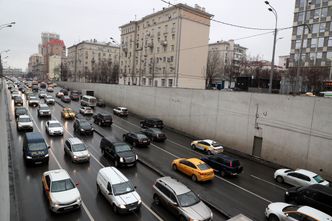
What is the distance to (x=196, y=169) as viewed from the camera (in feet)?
55.1

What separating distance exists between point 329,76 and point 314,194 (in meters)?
50.5

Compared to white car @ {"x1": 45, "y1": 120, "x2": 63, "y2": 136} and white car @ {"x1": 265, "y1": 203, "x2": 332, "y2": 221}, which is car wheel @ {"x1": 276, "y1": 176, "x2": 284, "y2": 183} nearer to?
white car @ {"x1": 265, "y1": 203, "x2": 332, "y2": 221}

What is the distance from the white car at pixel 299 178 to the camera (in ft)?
53.3

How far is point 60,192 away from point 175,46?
4621cm

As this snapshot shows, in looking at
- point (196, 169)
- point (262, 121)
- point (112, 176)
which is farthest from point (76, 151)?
point (262, 121)

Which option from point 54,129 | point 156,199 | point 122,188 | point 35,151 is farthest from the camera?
point 54,129

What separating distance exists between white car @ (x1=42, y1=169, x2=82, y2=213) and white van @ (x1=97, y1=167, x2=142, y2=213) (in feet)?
5.00

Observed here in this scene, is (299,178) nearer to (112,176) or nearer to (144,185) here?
(144,185)

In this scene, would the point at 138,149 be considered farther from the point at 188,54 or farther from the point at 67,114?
the point at 188,54

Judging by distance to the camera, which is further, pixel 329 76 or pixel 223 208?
pixel 329 76

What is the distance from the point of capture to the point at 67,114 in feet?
113

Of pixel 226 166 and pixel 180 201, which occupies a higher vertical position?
pixel 180 201

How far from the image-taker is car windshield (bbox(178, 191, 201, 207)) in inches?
458

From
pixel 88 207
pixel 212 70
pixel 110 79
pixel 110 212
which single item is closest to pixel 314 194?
pixel 110 212
